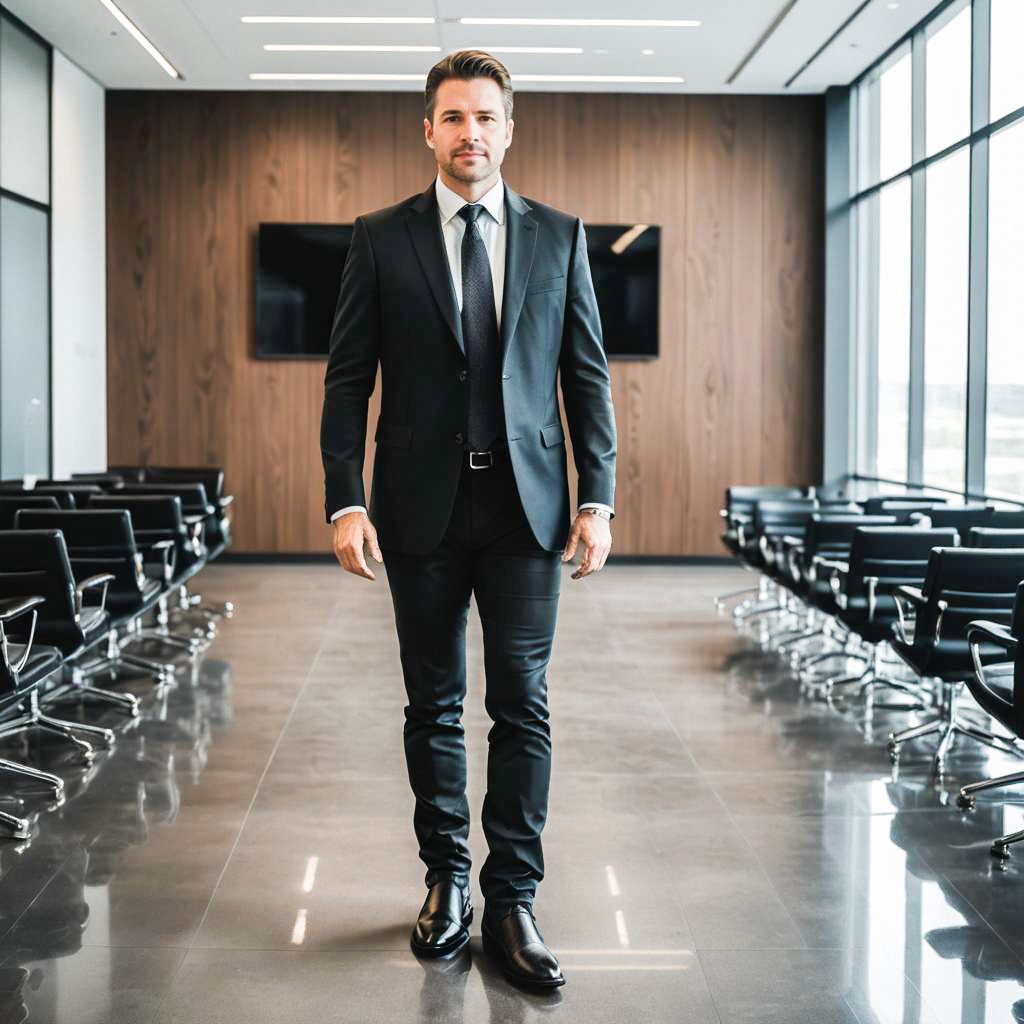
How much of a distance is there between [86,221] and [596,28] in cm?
443

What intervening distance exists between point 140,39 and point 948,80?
568 centimetres

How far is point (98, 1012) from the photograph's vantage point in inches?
102

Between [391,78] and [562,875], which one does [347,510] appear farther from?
[391,78]

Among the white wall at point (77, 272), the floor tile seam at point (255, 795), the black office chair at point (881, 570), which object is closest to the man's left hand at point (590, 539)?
the floor tile seam at point (255, 795)

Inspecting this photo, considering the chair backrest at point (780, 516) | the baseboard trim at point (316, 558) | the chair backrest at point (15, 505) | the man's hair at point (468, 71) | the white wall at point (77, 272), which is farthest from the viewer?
the baseboard trim at point (316, 558)

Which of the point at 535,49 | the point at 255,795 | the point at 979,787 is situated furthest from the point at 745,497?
the point at 255,795

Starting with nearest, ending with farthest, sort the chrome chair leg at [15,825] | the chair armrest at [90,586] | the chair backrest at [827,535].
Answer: the chrome chair leg at [15,825]
the chair armrest at [90,586]
the chair backrest at [827,535]

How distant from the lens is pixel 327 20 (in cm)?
910

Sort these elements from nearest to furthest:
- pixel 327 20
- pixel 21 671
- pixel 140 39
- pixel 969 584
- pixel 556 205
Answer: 1. pixel 21 671
2. pixel 969 584
3. pixel 327 20
4. pixel 140 39
5. pixel 556 205

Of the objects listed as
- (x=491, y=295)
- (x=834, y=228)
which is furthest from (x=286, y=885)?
(x=834, y=228)

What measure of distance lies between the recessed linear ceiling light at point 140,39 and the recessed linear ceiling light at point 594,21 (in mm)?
2310

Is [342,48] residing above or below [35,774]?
above

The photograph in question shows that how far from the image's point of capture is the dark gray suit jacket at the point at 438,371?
2.69 meters

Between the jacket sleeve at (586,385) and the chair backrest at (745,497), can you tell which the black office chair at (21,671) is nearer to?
the jacket sleeve at (586,385)
